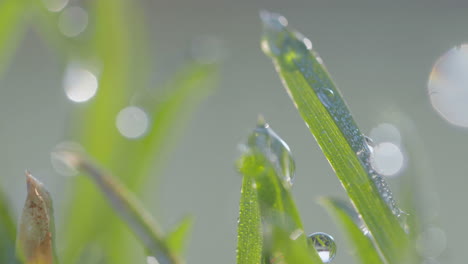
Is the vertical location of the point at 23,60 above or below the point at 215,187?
above

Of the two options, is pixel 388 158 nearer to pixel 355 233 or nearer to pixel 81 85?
pixel 355 233

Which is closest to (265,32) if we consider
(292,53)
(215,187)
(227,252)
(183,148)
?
(292,53)

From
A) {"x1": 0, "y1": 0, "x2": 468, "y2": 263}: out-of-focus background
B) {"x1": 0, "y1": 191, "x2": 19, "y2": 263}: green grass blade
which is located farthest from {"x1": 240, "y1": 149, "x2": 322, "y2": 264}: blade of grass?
{"x1": 0, "y1": 0, "x2": 468, "y2": 263}: out-of-focus background

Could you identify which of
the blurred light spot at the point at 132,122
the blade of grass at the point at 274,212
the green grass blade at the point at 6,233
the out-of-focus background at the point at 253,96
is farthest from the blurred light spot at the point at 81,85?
the out-of-focus background at the point at 253,96

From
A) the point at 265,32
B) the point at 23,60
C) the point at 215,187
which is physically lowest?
the point at 265,32

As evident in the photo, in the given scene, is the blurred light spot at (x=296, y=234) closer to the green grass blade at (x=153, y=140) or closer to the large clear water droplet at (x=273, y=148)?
the large clear water droplet at (x=273, y=148)

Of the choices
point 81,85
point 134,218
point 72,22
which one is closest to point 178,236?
point 134,218

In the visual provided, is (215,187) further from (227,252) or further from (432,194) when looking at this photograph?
(432,194)

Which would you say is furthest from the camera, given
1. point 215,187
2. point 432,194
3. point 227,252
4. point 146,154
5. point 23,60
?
point 23,60
